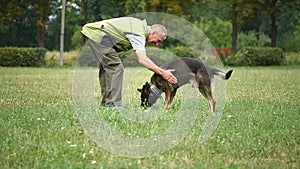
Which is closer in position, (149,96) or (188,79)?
(188,79)

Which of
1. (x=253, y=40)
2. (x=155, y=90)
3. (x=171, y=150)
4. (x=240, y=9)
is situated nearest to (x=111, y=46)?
(x=155, y=90)

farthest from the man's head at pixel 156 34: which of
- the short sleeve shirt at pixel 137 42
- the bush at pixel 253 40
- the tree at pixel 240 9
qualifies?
the bush at pixel 253 40

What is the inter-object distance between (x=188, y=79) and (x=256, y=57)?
29.7 meters

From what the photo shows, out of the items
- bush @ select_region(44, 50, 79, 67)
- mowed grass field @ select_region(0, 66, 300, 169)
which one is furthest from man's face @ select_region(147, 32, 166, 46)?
bush @ select_region(44, 50, 79, 67)

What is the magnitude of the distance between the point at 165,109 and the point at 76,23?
2081 inches

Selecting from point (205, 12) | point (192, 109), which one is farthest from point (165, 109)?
point (205, 12)

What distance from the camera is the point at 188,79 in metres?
9.88

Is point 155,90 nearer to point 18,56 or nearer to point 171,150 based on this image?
point 171,150

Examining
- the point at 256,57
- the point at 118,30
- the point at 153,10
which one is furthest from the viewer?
the point at 153,10

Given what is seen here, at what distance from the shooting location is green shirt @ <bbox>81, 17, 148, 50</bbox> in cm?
869

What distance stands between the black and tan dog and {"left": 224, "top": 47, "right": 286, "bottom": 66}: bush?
29.3 m

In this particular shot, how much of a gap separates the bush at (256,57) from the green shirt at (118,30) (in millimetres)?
30060

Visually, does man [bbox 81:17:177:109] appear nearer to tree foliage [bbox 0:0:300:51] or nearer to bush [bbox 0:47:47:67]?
bush [bbox 0:47:47:67]

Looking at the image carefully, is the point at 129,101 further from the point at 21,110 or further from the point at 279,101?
the point at 279,101
